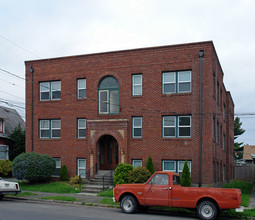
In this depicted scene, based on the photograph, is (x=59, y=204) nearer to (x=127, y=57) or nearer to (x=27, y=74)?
(x=127, y=57)

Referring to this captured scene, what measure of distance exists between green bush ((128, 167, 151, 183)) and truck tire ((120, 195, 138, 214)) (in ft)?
18.6

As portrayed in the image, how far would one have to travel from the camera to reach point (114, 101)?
24641 millimetres

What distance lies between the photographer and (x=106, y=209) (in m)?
15.9

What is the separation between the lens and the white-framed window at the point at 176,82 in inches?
890

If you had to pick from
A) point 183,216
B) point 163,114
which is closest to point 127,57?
point 163,114

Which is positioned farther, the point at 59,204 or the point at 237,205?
the point at 59,204

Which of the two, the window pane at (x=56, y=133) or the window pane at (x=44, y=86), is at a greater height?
the window pane at (x=44, y=86)

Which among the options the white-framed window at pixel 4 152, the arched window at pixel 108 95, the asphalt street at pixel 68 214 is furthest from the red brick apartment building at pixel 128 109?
the white-framed window at pixel 4 152

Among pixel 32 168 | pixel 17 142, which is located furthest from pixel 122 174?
pixel 17 142

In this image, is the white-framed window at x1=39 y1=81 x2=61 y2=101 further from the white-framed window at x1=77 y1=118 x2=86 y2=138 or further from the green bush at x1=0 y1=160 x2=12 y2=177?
the green bush at x1=0 y1=160 x2=12 y2=177

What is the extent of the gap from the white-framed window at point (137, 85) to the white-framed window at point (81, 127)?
4.24 m

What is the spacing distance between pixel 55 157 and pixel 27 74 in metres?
6.71

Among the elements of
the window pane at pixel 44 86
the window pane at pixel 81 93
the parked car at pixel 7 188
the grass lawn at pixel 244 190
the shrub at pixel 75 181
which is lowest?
the grass lawn at pixel 244 190

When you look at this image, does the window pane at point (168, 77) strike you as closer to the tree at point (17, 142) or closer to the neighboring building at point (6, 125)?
the tree at point (17, 142)
